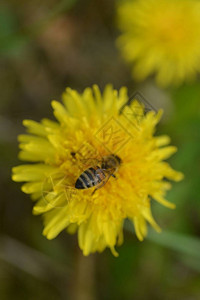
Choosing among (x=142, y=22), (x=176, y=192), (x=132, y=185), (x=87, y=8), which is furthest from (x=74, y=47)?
(x=132, y=185)

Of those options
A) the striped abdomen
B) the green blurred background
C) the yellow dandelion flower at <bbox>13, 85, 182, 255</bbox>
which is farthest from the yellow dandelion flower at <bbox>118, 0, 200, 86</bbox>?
the striped abdomen

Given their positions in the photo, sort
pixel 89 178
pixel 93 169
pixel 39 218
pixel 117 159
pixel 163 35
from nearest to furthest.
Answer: pixel 89 178, pixel 93 169, pixel 117 159, pixel 39 218, pixel 163 35

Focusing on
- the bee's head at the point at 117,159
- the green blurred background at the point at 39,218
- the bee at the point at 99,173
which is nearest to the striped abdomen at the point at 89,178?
the bee at the point at 99,173

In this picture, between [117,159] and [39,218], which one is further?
[39,218]

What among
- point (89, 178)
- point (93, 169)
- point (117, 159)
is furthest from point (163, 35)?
point (89, 178)

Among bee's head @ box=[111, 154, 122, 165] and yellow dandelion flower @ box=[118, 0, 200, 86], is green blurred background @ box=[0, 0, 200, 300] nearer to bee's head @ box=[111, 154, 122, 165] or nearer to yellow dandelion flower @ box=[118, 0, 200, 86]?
yellow dandelion flower @ box=[118, 0, 200, 86]

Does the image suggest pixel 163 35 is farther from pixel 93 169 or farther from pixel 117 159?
Answer: pixel 93 169

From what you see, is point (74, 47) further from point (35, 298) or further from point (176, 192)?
point (35, 298)
